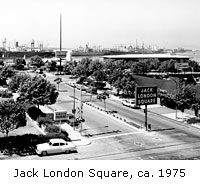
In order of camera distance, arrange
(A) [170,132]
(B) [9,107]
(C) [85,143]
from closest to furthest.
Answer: (B) [9,107] < (C) [85,143] < (A) [170,132]

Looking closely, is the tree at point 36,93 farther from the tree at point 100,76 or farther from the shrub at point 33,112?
the tree at point 100,76

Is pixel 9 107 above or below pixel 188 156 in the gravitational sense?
above

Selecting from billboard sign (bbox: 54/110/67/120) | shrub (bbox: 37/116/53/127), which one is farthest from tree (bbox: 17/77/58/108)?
billboard sign (bbox: 54/110/67/120)

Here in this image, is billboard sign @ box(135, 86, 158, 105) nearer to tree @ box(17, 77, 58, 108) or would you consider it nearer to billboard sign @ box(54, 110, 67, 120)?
billboard sign @ box(54, 110, 67, 120)

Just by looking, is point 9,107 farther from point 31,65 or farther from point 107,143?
point 31,65

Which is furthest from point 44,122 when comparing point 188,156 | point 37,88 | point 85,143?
point 188,156

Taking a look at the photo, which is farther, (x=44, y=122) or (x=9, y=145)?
(x=44, y=122)

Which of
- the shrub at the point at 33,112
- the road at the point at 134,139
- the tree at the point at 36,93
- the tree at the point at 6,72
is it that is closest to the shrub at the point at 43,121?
the tree at the point at 36,93
